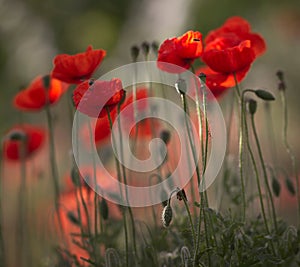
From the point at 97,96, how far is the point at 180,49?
0.63ft

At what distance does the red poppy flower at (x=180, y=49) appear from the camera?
130cm

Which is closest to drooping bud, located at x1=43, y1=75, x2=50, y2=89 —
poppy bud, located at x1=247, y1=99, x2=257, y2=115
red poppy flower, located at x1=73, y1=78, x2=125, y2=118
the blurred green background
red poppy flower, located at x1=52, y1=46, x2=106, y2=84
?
red poppy flower, located at x1=52, y1=46, x2=106, y2=84

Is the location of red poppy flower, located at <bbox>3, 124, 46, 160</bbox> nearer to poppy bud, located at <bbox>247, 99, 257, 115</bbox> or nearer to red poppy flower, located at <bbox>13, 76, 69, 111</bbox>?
red poppy flower, located at <bbox>13, 76, 69, 111</bbox>

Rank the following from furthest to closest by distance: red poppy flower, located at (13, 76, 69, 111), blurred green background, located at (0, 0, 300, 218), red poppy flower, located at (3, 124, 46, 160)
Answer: blurred green background, located at (0, 0, 300, 218), red poppy flower, located at (3, 124, 46, 160), red poppy flower, located at (13, 76, 69, 111)

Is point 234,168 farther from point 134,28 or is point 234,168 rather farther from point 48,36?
point 134,28

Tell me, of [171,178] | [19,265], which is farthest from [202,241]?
[19,265]

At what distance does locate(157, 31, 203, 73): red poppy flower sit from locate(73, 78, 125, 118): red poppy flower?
0.35ft

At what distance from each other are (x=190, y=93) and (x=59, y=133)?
11.2 ft

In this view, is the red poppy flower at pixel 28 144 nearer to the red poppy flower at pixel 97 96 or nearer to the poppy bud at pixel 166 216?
the red poppy flower at pixel 97 96

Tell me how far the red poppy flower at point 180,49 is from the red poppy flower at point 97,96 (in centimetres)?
11

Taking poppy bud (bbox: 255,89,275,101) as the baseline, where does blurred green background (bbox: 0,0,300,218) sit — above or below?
above

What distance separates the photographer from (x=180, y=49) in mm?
1311

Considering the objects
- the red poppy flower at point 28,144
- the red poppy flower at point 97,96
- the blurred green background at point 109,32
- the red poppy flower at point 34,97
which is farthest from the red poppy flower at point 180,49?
the blurred green background at point 109,32

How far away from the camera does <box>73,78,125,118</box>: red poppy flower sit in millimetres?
1222
